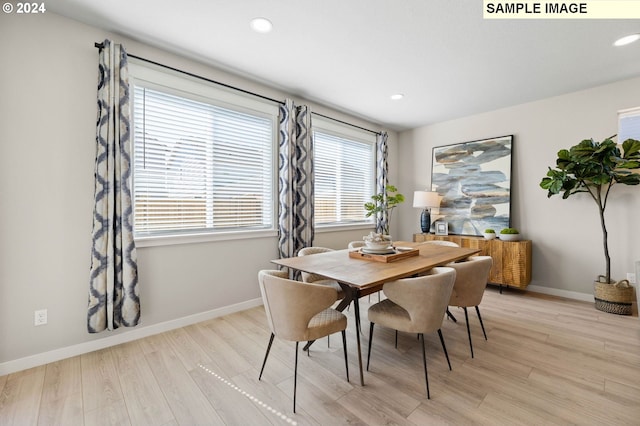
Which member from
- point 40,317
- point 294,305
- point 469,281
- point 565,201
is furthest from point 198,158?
point 565,201

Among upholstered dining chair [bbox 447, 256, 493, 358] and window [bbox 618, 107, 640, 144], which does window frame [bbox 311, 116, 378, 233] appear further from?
window [bbox 618, 107, 640, 144]

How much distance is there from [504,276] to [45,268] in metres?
4.98

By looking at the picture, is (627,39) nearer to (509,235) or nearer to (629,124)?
(629,124)

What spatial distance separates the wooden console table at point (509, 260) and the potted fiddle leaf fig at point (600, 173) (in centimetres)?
69

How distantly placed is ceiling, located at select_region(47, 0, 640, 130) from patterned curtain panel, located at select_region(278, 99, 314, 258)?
410 millimetres

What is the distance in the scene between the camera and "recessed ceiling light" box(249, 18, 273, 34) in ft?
7.18

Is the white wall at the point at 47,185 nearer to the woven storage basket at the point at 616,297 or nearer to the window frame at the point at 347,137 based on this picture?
the window frame at the point at 347,137

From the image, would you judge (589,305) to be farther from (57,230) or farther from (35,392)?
(57,230)

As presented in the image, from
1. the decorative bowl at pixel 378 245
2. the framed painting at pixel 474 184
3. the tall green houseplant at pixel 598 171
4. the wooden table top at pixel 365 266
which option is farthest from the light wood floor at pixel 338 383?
the framed painting at pixel 474 184

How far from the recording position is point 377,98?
A: 149 inches

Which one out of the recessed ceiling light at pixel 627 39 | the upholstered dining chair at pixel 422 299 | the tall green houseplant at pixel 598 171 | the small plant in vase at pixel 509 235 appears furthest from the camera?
the small plant in vase at pixel 509 235

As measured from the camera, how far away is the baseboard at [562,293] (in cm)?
351

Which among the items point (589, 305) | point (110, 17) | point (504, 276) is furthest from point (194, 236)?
point (589, 305)

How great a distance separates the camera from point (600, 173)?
10.0ft
